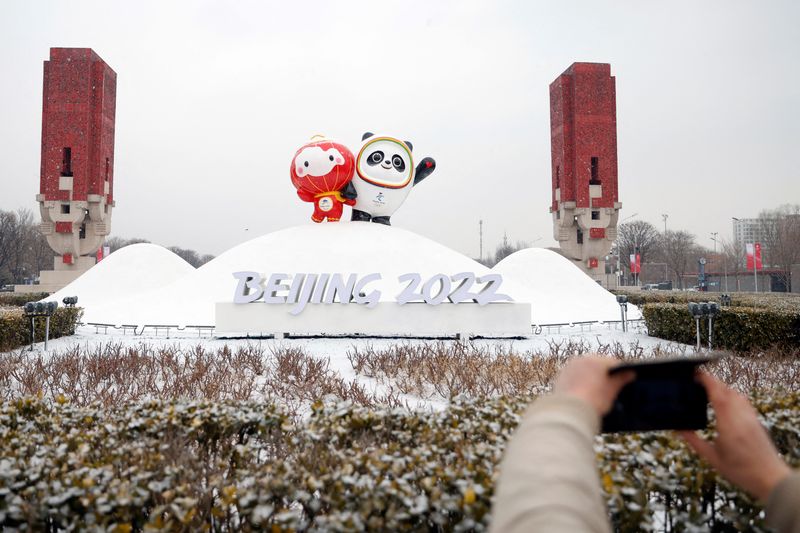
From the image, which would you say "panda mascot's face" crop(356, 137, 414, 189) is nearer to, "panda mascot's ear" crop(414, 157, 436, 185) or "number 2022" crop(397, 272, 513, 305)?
"panda mascot's ear" crop(414, 157, 436, 185)

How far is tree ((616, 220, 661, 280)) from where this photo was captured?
75500 mm

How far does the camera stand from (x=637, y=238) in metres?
75.8

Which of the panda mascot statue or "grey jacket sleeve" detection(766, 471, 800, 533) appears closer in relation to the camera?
"grey jacket sleeve" detection(766, 471, 800, 533)

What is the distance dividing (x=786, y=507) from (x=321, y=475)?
2.50 meters

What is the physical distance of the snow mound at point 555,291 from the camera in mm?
20844

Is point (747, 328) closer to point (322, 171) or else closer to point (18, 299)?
point (322, 171)

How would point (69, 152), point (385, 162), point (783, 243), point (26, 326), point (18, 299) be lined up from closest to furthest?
point (26, 326) → point (385, 162) → point (18, 299) → point (69, 152) → point (783, 243)

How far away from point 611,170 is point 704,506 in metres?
36.9

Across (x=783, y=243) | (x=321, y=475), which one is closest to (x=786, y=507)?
(x=321, y=475)

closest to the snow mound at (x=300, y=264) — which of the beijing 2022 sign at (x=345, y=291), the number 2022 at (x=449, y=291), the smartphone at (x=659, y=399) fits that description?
the beijing 2022 sign at (x=345, y=291)

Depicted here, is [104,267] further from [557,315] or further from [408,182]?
[557,315]

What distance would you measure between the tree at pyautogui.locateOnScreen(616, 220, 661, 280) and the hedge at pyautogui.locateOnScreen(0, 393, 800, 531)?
77080 millimetres

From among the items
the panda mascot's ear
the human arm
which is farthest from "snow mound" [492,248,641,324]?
the human arm

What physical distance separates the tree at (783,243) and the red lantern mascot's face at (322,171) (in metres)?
45.7
